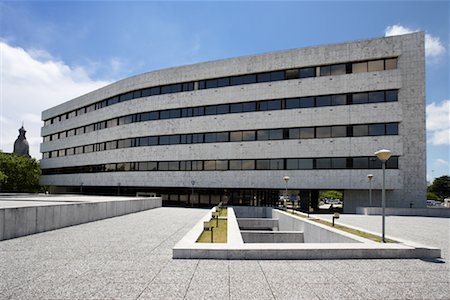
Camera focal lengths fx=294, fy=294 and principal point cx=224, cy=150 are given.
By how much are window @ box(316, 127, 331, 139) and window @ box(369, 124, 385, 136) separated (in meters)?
4.39

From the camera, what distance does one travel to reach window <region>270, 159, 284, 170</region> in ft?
117

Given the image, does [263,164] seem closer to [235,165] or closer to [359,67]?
[235,165]

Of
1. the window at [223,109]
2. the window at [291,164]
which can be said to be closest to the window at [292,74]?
the window at [223,109]

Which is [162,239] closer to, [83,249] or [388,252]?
[83,249]

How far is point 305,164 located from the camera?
113 feet

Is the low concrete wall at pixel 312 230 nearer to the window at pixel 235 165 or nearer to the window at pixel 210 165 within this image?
the window at pixel 235 165

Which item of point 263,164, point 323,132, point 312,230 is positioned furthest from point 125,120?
point 312,230

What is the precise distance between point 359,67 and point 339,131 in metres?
7.64

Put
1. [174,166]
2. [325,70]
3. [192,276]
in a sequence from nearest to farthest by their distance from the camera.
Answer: [192,276], [325,70], [174,166]

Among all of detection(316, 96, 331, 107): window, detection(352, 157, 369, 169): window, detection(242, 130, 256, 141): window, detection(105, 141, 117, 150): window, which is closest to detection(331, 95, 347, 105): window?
detection(316, 96, 331, 107): window

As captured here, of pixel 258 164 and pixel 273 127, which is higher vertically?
pixel 273 127

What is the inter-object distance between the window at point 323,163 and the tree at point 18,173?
62.0 m

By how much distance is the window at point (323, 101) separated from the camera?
34094 millimetres

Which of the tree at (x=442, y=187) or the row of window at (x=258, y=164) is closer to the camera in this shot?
the row of window at (x=258, y=164)
